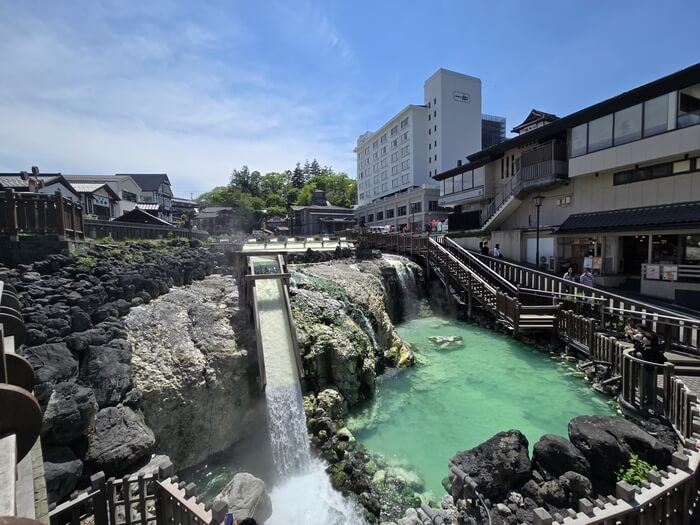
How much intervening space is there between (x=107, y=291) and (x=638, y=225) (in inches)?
892

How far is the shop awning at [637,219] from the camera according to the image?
14555mm

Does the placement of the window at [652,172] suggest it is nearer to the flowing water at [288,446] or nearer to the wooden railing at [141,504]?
the flowing water at [288,446]

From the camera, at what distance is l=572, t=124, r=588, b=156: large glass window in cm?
1945

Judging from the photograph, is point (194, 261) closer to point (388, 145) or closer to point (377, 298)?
point (377, 298)

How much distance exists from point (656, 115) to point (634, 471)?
58.2ft

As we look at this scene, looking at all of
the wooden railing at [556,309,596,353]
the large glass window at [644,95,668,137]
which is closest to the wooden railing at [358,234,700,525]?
the wooden railing at [556,309,596,353]

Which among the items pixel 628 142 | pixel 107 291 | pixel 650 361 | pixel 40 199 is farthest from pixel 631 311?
pixel 40 199

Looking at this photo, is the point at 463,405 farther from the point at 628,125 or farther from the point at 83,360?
the point at 628,125

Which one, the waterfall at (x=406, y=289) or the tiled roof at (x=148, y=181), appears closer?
the waterfall at (x=406, y=289)

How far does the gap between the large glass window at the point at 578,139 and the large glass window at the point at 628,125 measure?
1829mm

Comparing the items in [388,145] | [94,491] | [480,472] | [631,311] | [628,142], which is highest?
[388,145]

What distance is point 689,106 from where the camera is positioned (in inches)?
580

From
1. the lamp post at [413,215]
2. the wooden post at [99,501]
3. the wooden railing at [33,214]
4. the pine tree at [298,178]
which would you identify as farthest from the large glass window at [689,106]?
the pine tree at [298,178]

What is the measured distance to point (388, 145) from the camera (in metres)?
61.7
